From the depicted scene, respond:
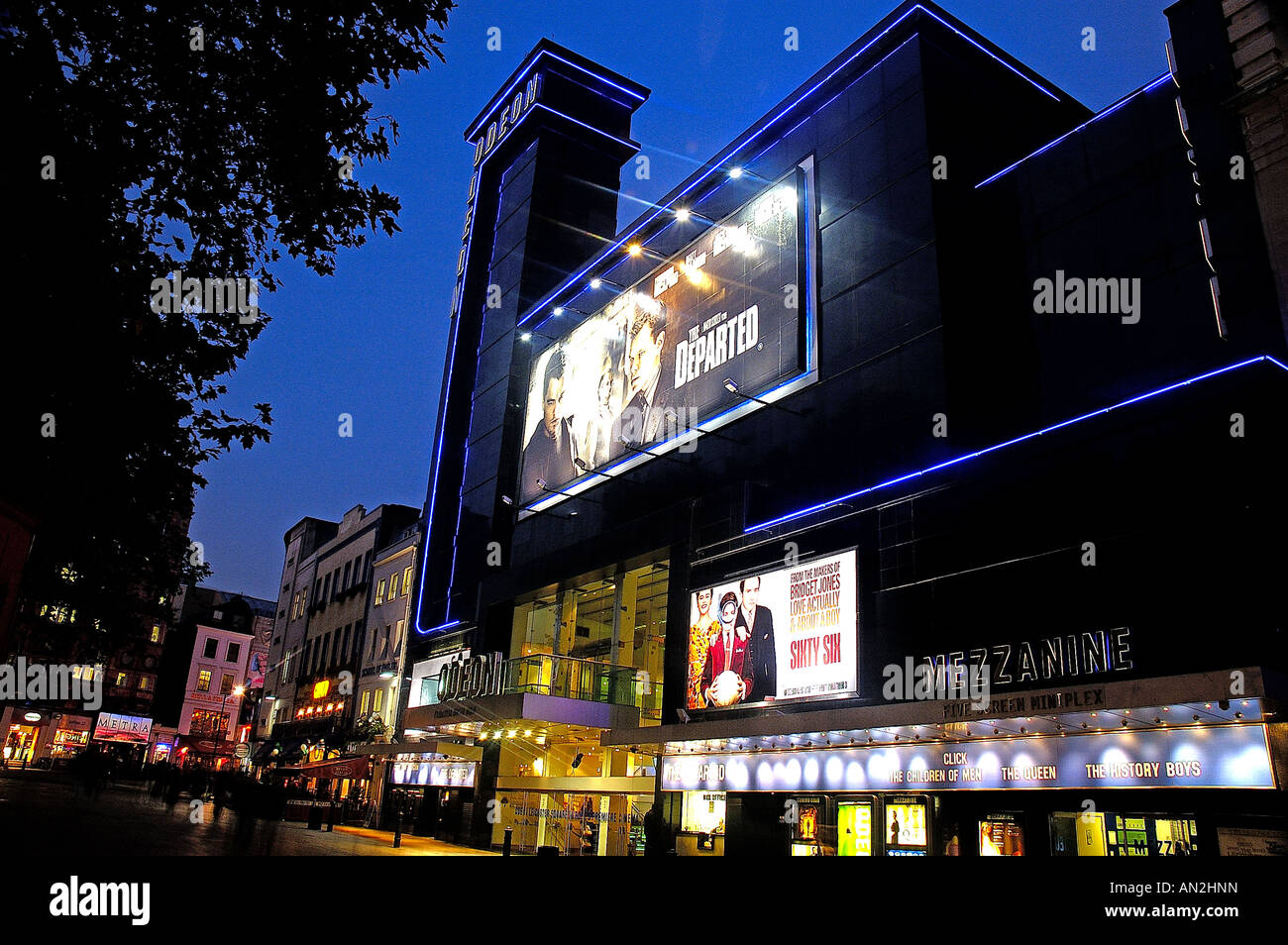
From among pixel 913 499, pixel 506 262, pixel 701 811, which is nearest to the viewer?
pixel 913 499

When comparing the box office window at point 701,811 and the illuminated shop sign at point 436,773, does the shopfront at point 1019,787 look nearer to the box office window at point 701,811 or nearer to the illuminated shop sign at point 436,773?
the box office window at point 701,811

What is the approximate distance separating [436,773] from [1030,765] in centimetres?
2477

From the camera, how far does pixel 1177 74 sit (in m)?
15.4

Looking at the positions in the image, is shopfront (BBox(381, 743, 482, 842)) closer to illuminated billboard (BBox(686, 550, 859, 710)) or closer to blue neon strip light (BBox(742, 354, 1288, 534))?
illuminated billboard (BBox(686, 550, 859, 710))

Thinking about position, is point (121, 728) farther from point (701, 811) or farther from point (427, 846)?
point (701, 811)

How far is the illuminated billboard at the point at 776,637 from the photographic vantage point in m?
17.0

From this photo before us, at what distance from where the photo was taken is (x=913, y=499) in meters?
16.6

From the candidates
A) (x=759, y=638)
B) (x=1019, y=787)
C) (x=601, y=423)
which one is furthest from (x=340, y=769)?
(x=1019, y=787)

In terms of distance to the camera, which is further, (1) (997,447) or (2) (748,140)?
(2) (748,140)

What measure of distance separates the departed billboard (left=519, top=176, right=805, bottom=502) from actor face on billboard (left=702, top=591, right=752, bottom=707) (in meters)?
5.56

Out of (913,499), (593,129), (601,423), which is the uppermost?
(593,129)
